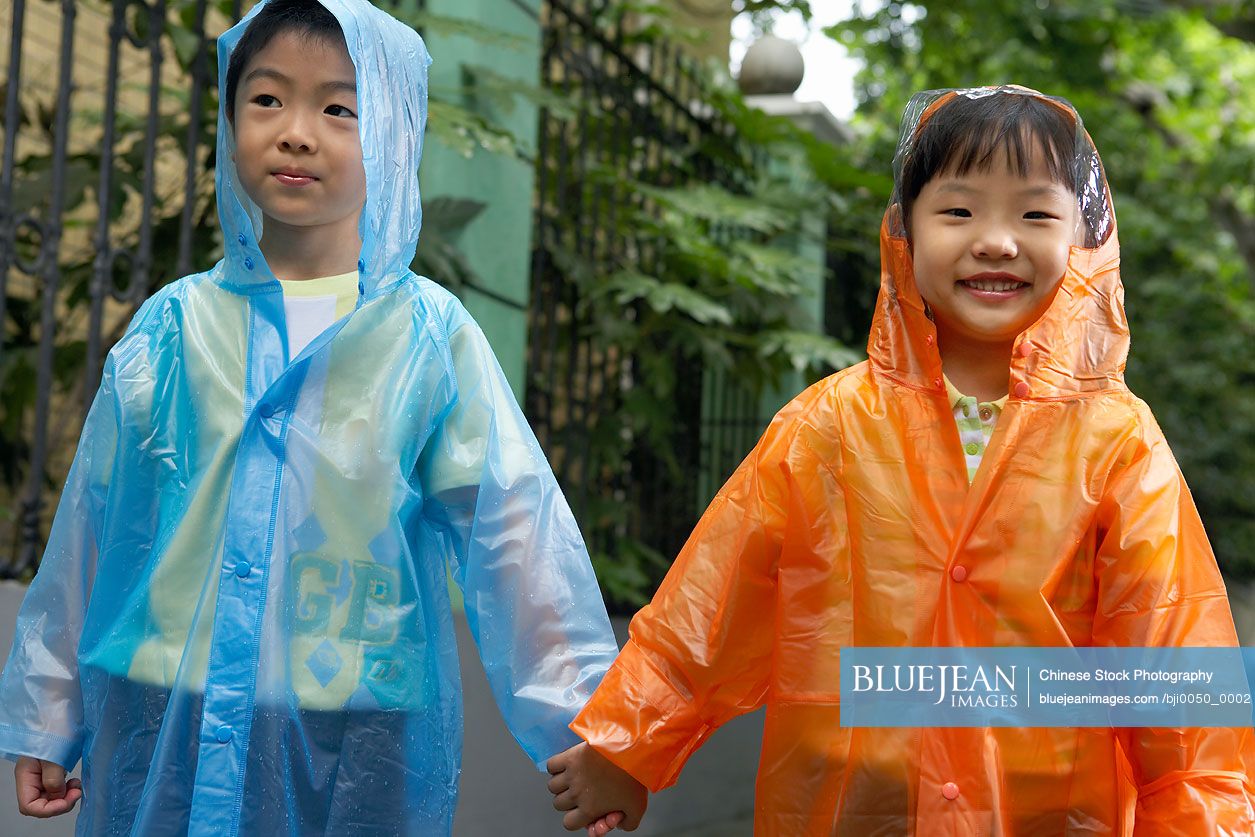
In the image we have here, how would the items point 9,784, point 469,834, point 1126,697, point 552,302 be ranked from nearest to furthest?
point 1126,697
point 9,784
point 469,834
point 552,302

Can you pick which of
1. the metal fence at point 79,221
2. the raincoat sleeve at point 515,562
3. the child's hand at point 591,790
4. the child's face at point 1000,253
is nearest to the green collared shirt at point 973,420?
the child's face at point 1000,253

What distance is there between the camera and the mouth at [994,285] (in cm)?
239

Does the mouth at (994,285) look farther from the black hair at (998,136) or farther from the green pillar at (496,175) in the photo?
the green pillar at (496,175)

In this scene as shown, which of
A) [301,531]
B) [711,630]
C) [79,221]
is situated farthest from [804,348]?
[301,531]

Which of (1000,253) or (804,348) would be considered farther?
(804,348)

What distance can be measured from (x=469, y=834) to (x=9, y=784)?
1406 millimetres

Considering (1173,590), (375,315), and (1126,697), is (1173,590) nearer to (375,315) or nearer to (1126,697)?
A: (1126,697)

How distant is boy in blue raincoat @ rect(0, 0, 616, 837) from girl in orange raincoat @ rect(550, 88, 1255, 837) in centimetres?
22

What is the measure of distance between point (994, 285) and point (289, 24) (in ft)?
4.27

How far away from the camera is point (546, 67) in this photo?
5285mm

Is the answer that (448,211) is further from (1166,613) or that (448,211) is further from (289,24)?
(1166,613)

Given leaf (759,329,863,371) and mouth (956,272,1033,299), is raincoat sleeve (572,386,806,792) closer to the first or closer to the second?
mouth (956,272,1033,299)

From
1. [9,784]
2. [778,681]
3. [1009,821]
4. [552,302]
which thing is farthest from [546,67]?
[1009,821]

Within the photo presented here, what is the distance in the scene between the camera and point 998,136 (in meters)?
2.40
